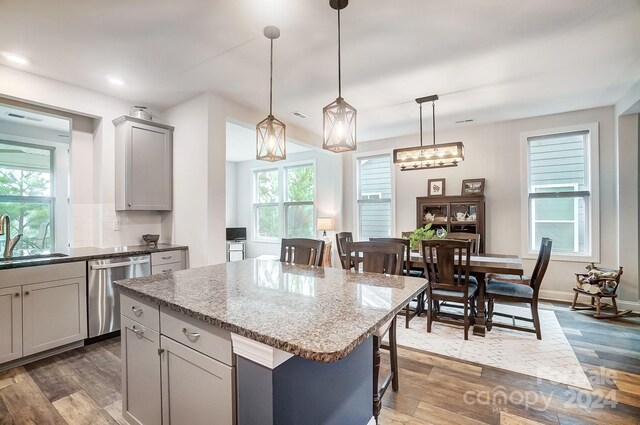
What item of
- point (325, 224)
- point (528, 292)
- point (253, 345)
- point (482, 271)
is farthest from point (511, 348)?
point (325, 224)

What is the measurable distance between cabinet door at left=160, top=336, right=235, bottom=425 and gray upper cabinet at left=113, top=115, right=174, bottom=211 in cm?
269

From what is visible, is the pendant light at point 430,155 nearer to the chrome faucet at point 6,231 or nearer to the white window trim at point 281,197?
the white window trim at point 281,197

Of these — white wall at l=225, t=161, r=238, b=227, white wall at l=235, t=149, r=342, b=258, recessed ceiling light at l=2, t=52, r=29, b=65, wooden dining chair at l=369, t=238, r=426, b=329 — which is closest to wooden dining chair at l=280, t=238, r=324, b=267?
wooden dining chair at l=369, t=238, r=426, b=329

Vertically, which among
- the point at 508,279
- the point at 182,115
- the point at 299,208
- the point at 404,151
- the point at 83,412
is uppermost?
the point at 182,115

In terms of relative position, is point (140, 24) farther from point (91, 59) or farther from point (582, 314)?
point (582, 314)

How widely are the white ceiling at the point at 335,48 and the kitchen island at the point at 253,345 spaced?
1943mm

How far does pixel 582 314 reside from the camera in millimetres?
3797

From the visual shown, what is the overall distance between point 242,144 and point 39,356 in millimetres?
4557

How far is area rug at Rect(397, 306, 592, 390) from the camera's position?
243 cm

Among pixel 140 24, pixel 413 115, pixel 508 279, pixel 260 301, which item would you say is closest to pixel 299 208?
pixel 413 115

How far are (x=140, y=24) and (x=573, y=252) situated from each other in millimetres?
6062

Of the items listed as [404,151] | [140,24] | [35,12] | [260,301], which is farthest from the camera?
[404,151]

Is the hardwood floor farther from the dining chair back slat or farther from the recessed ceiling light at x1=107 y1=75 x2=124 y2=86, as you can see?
the recessed ceiling light at x1=107 y1=75 x2=124 y2=86

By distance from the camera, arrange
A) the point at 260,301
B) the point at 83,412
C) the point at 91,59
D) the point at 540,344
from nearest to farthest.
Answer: the point at 260,301
the point at 83,412
the point at 91,59
the point at 540,344
